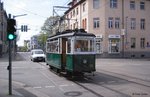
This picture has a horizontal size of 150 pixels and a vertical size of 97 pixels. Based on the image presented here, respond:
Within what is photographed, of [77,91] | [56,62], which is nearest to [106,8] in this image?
[56,62]

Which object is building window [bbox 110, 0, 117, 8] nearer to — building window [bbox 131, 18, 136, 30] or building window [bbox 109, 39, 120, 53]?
building window [bbox 131, 18, 136, 30]

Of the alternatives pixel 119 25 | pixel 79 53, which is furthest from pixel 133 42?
pixel 79 53

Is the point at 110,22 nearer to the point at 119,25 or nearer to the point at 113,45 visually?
the point at 119,25

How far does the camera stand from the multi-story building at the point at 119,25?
2235 inches

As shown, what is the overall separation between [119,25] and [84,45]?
127ft

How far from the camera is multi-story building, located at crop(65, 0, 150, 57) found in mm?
56781

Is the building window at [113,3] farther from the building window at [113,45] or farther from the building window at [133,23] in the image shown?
the building window at [113,45]

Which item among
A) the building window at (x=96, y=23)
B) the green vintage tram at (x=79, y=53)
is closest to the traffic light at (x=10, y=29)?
the green vintage tram at (x=79, y=53)

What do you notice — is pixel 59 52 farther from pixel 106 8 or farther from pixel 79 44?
pixel 106 8

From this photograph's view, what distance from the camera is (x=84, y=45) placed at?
1991cm

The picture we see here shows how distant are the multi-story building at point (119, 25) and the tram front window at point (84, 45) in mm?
36518

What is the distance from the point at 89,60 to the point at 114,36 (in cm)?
3820

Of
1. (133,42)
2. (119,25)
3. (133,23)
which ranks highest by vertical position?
(133,23)

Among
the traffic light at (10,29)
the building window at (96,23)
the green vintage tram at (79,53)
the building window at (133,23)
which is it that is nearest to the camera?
the traffic light at (10,29)
